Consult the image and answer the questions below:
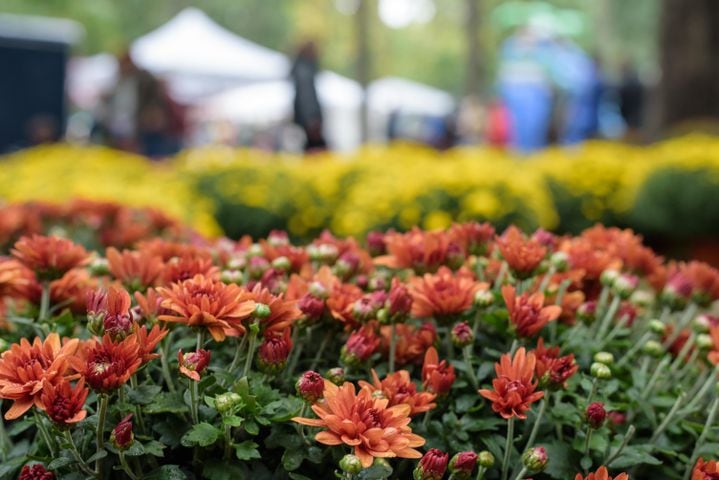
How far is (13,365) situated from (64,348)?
2.9 inches

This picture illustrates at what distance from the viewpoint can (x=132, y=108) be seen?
11008 mm

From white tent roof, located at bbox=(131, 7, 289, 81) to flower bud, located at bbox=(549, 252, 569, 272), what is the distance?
1584 centimetres

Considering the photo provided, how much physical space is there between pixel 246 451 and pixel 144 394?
184 millimetres

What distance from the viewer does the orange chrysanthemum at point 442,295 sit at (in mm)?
1630

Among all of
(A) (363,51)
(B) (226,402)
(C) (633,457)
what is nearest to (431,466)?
(B) (226,402)

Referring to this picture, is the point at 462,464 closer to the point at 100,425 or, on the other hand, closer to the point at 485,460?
the point at 485,460

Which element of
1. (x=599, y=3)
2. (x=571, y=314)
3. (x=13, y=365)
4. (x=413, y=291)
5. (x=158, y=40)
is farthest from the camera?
(x=599, y=3)

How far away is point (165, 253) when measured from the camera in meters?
1.98

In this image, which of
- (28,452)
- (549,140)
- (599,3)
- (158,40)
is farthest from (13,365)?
(599,3)

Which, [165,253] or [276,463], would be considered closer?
[276,463]

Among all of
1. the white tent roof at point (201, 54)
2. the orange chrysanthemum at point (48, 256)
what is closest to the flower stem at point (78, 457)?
the orange chrysanthemum at point (48, 256)

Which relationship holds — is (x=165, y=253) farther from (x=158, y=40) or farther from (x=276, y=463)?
(x=158, y=40)

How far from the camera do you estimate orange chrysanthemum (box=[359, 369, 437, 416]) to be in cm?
142

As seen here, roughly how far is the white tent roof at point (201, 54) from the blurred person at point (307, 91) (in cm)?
621
